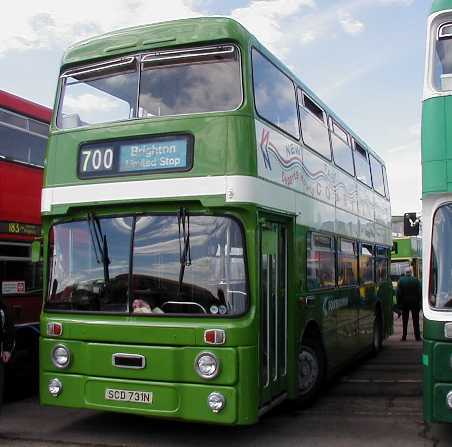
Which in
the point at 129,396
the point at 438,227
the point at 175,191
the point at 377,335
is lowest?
the point at 129,396

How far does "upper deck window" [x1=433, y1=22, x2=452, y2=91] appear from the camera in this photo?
21.3 feet

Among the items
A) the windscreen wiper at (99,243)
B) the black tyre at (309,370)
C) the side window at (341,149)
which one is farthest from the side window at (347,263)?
the windscreen wiper at (99,243)

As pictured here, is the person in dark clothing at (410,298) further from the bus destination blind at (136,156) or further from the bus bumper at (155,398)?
the bus destination blind at (136,156)

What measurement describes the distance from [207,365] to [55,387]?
1789 mm

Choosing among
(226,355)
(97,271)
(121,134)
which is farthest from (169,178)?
(226,355)

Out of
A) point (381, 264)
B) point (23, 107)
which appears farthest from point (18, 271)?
point (381, 264)

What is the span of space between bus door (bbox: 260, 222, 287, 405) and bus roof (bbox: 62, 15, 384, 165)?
6.75ft

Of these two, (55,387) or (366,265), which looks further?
(366,265)

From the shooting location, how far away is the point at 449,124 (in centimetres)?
629

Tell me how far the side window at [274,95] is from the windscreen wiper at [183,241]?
137 cm

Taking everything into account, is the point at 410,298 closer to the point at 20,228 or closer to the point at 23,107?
the point at 20,228

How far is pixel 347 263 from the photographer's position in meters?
10.6

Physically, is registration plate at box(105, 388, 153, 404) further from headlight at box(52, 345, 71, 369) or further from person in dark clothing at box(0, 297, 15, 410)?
person in dark clothing at box(0, 297, 15, 410)

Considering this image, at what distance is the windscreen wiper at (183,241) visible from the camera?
641cm
